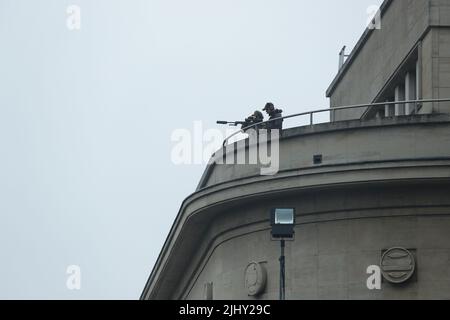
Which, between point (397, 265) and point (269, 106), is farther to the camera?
point (269, 106)

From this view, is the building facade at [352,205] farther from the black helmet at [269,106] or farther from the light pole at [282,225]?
the light pole at [282,225]

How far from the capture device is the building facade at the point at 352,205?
1706 inches

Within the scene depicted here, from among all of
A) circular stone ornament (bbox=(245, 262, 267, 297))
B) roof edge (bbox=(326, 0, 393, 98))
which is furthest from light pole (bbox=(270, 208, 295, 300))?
roof edge (bbox=(326, 0, 393, 98))

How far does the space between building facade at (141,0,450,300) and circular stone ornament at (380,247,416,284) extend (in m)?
0.03

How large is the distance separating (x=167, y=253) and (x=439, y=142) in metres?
16.3

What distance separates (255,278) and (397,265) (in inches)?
200

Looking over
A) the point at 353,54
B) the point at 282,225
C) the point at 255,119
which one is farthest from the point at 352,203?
the point at 353,54

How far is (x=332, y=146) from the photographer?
4481 cm

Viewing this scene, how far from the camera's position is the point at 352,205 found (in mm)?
44562

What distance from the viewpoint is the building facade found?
43344mm

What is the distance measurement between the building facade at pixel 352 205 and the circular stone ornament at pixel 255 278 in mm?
30

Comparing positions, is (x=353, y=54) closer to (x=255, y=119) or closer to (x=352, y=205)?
(x=255, y=119)
